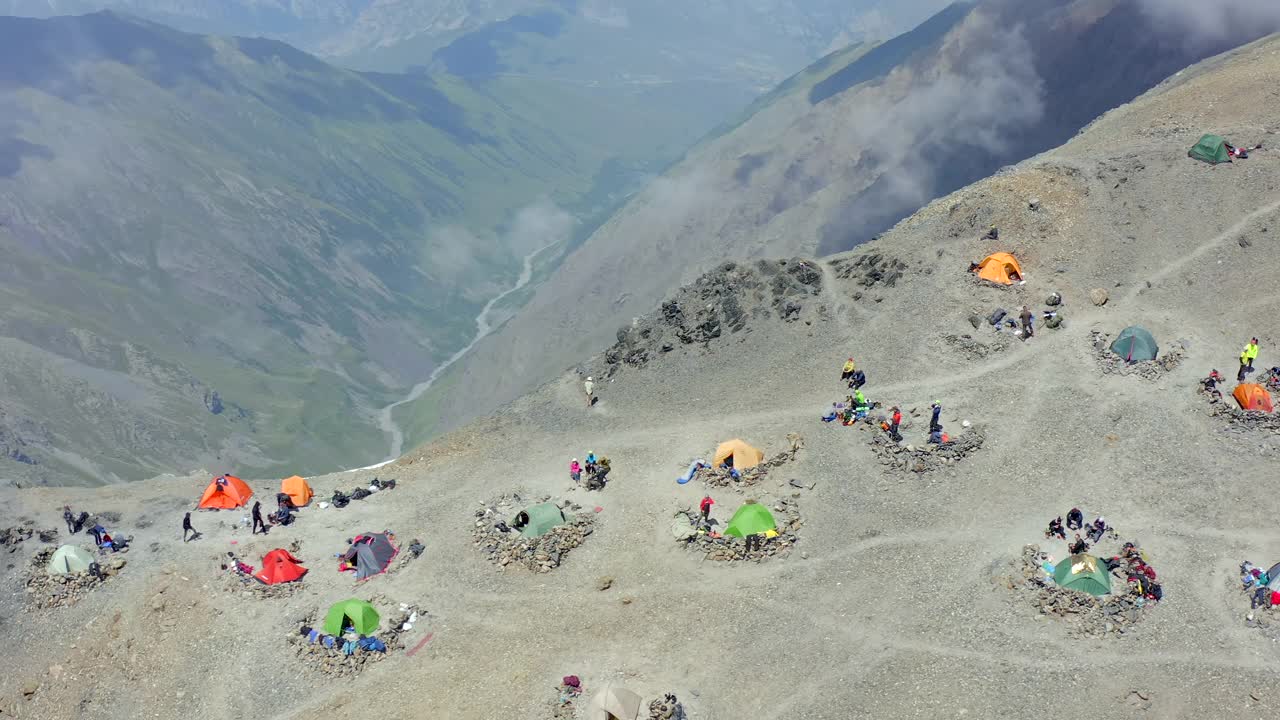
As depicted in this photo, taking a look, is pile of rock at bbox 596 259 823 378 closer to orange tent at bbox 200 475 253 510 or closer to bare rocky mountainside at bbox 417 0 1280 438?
orange tent at bbox 200 475 253 510

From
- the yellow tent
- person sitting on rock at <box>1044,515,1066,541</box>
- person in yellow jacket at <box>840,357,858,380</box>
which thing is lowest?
person sitting on rock at <box>1044,515,1066,541</box>

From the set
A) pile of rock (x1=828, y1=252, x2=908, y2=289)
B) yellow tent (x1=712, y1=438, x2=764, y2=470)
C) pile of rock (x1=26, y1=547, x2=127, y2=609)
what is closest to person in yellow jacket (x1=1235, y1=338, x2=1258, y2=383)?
pile of rock (x1=828, y1=252, x2=908, y2=289)

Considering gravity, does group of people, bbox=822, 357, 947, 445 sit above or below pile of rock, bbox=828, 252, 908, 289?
below

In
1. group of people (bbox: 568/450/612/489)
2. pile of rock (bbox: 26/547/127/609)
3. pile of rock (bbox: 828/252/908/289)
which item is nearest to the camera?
pile of rock (bbox: 26/547/127/609)

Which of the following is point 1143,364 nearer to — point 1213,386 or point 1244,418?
point 1213,386

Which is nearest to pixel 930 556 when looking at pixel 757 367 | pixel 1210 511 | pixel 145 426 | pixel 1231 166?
pixel 1210 511
